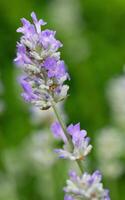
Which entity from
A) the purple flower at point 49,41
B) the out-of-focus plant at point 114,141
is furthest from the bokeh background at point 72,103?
the purple flower at point 49,41

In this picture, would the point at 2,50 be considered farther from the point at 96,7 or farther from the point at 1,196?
the point at 1,196

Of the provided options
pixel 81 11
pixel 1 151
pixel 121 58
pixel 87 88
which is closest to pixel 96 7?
pixel 81 11

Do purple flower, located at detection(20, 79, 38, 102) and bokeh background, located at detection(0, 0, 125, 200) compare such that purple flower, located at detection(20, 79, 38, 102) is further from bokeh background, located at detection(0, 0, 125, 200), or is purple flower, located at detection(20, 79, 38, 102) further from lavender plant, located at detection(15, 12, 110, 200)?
bokeh background, located at detection(0, 0, 125, 200)

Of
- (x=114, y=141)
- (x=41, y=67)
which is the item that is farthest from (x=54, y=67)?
(x=114, y=141)

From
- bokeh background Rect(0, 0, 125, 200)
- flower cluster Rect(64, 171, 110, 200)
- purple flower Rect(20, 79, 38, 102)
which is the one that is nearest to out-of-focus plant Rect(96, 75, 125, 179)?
bokeh background Rect(0, 0, 125, 200)

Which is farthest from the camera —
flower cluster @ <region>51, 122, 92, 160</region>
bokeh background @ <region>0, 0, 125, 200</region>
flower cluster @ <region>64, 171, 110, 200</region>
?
bokeh background @ <region>0, 0, 125, 200</region>

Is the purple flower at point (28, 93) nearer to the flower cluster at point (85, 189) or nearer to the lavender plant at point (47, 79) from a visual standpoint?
the lavender plant at point (47, 79)

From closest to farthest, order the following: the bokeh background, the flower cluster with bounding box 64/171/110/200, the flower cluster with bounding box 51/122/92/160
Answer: the flower cluster with bounding box 64/171/110/200
the flower cluster with bounding box 51/122/92/160
the bokeh background
